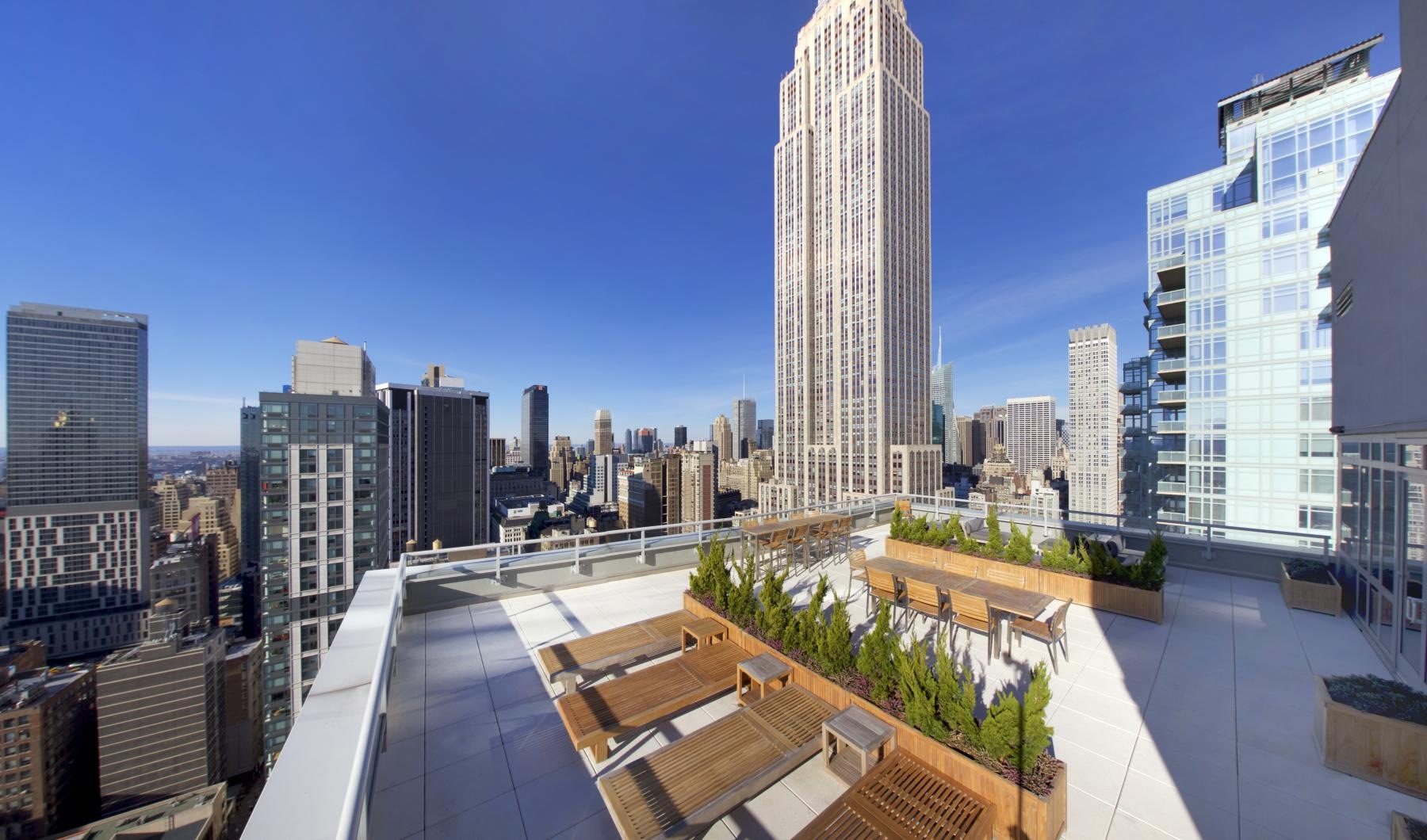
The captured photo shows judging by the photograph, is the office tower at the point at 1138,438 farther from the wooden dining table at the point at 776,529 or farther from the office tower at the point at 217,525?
the office tower at the point at 217,525

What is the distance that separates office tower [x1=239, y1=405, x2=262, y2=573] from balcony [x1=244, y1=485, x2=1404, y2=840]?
114m

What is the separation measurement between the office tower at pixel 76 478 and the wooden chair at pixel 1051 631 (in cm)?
10847

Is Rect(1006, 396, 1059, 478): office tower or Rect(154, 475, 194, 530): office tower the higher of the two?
Rect(1006, 396, 1059, 478): office tower

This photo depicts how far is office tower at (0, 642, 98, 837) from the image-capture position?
89.7 ft

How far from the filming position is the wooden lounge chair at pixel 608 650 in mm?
4586

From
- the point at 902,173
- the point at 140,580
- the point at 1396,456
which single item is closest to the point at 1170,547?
the point at 1396,456

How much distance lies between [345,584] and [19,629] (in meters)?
75.3

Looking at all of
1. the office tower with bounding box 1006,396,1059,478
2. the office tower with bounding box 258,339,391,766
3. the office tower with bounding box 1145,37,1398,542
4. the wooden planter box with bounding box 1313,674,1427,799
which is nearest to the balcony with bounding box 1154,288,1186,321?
the office tower with bounding box 1145,37,1398,542

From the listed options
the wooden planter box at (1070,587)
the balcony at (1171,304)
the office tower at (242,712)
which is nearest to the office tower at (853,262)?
the balcony at (1171,304)

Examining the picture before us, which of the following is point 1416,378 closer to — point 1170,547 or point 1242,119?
point 1170,547

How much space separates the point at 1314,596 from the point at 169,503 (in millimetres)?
163576

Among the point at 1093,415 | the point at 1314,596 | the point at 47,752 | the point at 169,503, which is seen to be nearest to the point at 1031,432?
the point at 1093,415

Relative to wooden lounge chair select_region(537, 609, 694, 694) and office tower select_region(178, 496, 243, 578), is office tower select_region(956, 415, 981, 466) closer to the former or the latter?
wooden lounge chair select_region(537, 609, 694, 694)

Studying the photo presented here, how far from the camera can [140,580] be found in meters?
69.9
